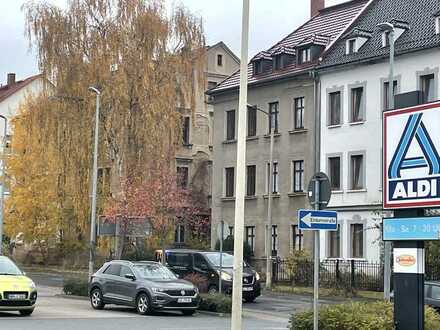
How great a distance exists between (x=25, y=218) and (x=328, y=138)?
22030mm

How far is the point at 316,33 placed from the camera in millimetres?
Result: 49438

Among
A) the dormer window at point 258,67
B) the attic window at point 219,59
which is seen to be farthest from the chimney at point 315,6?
the attic window at point 219,59

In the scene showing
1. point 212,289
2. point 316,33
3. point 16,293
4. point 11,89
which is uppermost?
point 11,89

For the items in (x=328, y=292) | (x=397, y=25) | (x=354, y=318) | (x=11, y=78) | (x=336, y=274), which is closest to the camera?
(x=354, y=318)

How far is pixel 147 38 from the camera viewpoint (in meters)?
40.8

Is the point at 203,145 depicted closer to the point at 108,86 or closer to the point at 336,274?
the point at 108,86

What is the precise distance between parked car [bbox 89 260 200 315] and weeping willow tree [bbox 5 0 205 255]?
1309cm

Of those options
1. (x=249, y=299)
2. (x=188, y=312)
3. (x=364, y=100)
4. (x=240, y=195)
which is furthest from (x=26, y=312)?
(x=364, y=100)

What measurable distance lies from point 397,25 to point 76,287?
816 inches

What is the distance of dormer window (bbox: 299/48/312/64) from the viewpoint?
4734 cm

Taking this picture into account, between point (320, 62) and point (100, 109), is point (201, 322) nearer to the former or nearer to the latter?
point (100, 109)

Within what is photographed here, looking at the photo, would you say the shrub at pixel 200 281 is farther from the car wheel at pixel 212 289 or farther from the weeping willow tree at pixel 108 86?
the weeping willow tree at pixel 108 86

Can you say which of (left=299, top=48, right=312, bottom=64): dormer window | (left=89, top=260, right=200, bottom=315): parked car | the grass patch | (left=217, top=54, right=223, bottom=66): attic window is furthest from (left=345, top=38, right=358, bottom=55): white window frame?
(left=217, top=54, right=223, bottom=66): attic window

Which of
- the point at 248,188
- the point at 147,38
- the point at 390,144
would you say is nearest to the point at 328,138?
the point at 248,188
